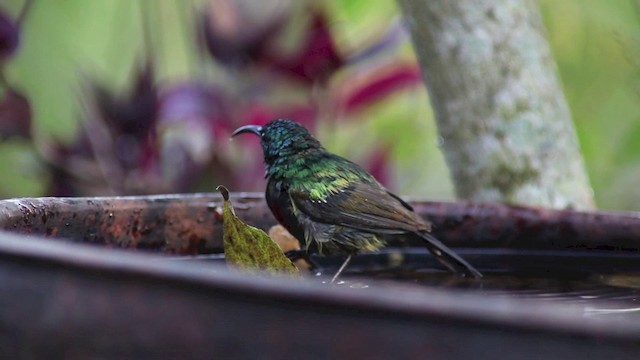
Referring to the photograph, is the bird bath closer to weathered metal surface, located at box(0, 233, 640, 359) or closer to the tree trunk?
weathered metal surface, located at box(0, 233, 640, 359)

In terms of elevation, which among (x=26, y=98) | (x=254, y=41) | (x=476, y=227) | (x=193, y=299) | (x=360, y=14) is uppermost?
(x=360, y=14)

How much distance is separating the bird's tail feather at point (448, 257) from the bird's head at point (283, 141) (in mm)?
191

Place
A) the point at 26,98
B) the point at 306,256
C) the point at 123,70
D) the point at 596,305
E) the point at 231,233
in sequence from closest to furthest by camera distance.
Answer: the point at 231,233, the point at 596,305, the point at 306,256, the point at 26,98, the point at 123,70

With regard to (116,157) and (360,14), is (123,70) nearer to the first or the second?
(360,14)

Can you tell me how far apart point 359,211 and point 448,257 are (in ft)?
0.34

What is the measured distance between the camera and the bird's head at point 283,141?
119cm

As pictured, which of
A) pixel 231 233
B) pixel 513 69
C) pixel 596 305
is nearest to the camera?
pixel 231 233

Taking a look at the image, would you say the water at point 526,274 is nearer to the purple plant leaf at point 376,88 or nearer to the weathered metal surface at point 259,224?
the weathered metal surface at point 259,224

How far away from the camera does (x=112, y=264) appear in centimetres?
49

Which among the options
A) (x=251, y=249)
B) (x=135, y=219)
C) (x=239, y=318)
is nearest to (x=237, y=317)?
(x=239, y=318)

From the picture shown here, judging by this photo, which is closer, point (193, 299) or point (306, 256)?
point (193, 299)

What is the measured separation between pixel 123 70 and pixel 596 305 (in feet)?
7.73

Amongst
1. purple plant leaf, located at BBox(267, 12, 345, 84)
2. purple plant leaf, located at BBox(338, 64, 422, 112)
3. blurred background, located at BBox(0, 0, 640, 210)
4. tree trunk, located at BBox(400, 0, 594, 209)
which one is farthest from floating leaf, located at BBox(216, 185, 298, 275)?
purple plant leaf, located at BBox(338, 64, 422, 112)

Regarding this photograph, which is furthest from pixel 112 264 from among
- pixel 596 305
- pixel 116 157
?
pixel 116 157
